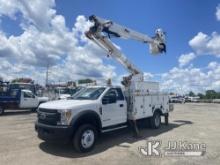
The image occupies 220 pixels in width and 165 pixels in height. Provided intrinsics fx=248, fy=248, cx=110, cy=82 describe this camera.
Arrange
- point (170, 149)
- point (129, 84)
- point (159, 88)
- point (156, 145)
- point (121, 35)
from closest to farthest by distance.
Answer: point (170, 149), point (156, 145), point (129, 84), point (121, 35), point (159, 88)

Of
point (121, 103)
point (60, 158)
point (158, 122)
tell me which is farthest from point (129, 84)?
point (60, 158)

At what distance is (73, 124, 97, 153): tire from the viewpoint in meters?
7.41

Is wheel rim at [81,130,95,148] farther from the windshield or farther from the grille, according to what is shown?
the windshield

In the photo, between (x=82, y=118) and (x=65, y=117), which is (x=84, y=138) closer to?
(x=82, y=118)

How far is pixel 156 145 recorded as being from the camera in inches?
344

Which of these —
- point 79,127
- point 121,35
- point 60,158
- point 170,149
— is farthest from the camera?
point 121,35

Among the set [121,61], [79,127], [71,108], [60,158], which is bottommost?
[60,158]

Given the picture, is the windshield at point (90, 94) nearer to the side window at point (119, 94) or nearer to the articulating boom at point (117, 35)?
the side window at point (119, 94)

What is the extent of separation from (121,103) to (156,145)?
201cm

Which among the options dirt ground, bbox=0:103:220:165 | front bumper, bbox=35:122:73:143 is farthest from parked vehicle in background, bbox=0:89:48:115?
front bumper, bbox=35:122:73:143

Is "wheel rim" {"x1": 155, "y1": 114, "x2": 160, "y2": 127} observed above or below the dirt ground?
above

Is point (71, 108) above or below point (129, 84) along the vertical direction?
below

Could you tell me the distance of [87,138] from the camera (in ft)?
25.3

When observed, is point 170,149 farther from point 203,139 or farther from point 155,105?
point 155,105
